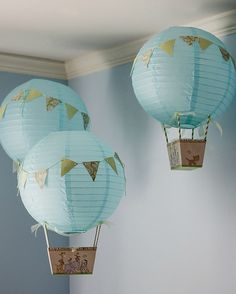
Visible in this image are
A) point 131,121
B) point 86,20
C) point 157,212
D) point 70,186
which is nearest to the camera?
point 70,186

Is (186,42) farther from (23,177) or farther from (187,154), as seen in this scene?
(23,177)

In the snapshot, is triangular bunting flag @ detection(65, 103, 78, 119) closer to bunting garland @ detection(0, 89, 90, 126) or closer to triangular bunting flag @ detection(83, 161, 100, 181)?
bunting garland @ detection(0, 89, 90, 126)

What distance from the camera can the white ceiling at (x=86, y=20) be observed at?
2381mm

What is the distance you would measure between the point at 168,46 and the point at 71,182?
477 millimetres

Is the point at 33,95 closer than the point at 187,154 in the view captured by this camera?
No

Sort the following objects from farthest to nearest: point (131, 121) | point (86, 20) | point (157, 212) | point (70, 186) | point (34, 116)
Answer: point (131, 121)
point (157, 212)
point (86, 20)
point (34, 116)
point (70, 186)

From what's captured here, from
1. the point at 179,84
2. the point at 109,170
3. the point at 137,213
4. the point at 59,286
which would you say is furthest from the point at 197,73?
the point at 59,286

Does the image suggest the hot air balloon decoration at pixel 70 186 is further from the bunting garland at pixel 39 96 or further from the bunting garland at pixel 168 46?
the bunting garland at pixel 168 46

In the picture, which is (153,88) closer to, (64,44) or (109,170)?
(109,170)

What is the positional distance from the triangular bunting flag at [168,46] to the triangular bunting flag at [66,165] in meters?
0.41

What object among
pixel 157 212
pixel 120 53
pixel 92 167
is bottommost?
pixel 157 212

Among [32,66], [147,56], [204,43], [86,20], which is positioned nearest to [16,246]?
[32,66]

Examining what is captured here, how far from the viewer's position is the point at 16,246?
2.94 metres

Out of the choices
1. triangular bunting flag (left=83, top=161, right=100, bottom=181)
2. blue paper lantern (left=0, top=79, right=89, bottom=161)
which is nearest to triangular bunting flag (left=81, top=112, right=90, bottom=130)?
blue paper lantern (left=0, top=79, right=89, bottom=161)
